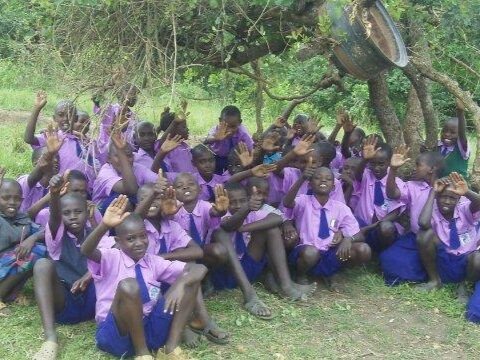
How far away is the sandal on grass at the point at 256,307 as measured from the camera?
4.32m

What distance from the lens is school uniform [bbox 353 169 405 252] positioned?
5199 millimetres

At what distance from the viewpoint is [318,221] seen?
488 cm

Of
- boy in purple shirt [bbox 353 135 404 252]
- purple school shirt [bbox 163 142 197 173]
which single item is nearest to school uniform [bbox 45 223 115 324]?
purple school shirt [bbox 163 142 197 173]

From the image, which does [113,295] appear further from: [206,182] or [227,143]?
[227,143]

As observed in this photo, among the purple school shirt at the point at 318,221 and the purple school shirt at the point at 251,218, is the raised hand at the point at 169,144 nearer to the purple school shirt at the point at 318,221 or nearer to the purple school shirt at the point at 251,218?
the purple school shirt at the point at 251,218

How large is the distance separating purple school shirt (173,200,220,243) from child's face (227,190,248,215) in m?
0.13

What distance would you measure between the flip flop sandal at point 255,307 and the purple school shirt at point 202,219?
21.2 inches

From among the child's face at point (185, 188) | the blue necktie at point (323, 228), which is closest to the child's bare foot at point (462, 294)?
the blue necktie at point (323, 228)

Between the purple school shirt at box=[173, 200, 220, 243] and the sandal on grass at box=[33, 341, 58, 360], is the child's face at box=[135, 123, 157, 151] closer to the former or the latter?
the purple school shirt at box=[173, 200, 220, 243]

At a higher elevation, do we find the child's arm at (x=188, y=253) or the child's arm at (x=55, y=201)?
the child's arm at (x=55, y=201)

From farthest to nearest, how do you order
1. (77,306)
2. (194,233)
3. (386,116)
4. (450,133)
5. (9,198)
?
1. (386,116)
2. (450,133)
3. (194,233)
4. (9,198)
5. (77,306)

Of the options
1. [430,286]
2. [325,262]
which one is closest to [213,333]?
[325,262]

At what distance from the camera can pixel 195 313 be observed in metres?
4.02

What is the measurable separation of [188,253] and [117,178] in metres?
0.98
